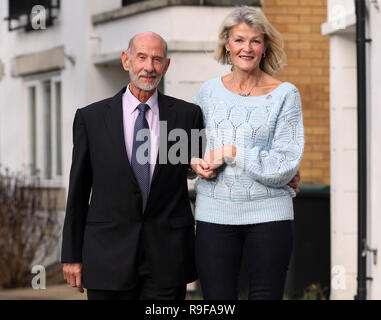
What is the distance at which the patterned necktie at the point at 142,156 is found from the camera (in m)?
4.34

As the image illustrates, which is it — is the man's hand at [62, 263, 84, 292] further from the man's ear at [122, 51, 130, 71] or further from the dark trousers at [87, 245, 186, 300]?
the man's ear at [122, 51, 130, 71]

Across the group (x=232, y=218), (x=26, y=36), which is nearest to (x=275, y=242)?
(x=232, y=218)

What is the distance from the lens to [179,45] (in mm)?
10719

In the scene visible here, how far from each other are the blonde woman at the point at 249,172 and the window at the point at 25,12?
9215 millimetres

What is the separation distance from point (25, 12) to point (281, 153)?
34.1 ft

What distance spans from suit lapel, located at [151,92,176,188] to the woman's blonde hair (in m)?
0.33

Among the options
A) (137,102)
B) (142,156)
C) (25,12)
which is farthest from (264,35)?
(25,12)

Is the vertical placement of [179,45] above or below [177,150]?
above

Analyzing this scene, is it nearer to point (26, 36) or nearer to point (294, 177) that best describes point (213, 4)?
point (26, 36)

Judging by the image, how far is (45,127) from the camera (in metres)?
14.2

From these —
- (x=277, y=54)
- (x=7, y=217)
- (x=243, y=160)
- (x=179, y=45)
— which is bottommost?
(x=7, y=217)

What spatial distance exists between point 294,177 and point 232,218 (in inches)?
14.4

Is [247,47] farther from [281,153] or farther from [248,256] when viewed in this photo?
[248,256]

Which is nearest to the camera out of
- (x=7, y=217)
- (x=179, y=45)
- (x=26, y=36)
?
(x=179, y=45)
